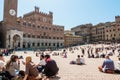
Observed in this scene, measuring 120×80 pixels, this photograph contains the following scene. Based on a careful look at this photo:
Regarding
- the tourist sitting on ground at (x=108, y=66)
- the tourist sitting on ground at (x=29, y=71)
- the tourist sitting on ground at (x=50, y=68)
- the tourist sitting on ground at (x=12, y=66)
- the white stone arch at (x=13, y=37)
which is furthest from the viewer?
the white stone arch at (x=13, y=37)

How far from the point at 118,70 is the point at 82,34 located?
10528cm

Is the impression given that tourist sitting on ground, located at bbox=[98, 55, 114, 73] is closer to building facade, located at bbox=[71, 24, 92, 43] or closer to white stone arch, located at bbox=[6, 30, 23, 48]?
white stone arch, located at bbox=[6, 30, 23, 48]

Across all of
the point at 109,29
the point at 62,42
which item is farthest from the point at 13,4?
the point at 109,29

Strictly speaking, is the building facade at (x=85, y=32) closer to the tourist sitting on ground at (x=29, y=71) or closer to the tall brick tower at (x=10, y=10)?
the tall brick tower at (x=10, y=10)

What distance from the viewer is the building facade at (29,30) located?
226 ft

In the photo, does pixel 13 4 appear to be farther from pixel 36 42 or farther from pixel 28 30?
pixel 36 42

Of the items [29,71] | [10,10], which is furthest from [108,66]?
[10,10]

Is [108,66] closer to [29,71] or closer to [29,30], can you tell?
[29,71]

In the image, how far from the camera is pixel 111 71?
12.8 meters

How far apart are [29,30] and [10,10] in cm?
1244

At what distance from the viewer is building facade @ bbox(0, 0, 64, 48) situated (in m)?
68.8

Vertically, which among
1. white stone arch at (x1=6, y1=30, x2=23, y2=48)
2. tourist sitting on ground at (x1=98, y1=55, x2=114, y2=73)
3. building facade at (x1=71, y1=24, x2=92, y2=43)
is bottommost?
tourist sitting on ground at (x1=98, y1=55, x2=114, y2=73)

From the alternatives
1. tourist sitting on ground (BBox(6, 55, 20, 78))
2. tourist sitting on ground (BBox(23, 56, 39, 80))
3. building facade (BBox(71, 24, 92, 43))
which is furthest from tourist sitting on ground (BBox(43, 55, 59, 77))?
building facade (BBox(71, 24, 92, 43))

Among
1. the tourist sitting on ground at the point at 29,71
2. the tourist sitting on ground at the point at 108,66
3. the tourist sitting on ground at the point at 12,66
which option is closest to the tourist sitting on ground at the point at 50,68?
the tourist sitting on ground at the point at 29,71
